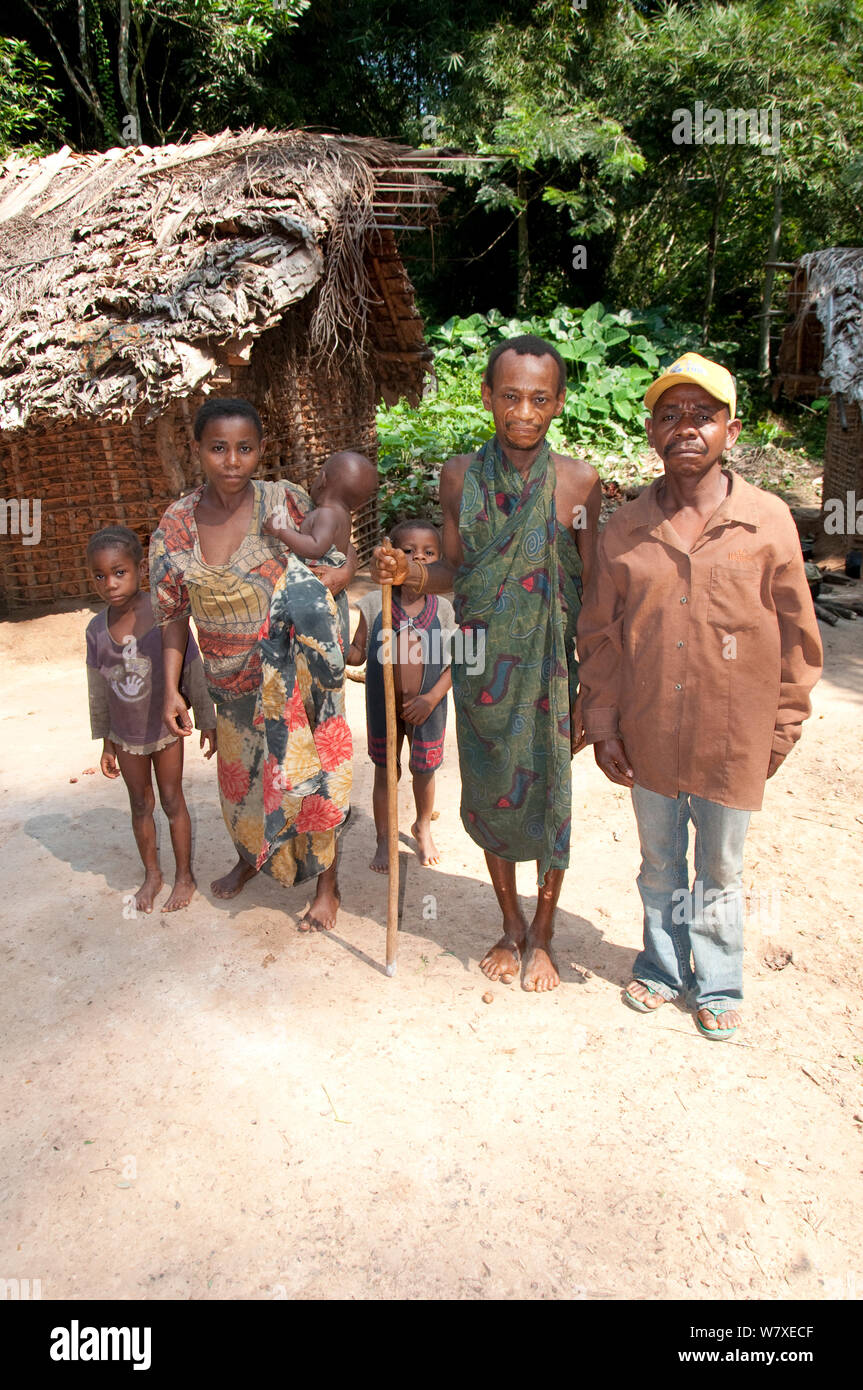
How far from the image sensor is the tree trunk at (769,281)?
1499 centimetres

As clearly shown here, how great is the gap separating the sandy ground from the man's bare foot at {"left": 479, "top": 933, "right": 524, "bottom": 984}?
0.04 m

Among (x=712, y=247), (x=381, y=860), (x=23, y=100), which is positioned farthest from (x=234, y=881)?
(x=712, y=247)

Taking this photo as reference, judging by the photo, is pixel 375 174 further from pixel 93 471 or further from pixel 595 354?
pixel 595 354

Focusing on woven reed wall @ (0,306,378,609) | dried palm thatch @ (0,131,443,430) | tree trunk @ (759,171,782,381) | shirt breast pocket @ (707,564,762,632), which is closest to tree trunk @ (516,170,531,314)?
tree trunk @ (759,171,782,381)

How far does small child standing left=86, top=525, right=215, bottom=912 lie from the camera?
10.1ft

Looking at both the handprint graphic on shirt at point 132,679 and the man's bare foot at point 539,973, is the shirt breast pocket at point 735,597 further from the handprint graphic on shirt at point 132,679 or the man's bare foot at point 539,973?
the handprint graphic on shirt at point 132,679

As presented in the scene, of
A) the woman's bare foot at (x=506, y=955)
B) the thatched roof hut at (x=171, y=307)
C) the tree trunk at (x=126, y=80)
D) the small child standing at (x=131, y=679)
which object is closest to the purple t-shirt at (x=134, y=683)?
the small child standing at (x=131, y=679)

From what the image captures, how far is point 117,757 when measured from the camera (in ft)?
10.8

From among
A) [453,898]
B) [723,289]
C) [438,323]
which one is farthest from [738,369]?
[453,898]

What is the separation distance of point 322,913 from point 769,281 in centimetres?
1567

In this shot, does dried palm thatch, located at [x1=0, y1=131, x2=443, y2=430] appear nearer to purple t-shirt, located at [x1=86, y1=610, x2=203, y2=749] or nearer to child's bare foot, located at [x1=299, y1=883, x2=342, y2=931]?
purple t-shirt, located at [x1=86, y1=610, x2=203, y2=749]

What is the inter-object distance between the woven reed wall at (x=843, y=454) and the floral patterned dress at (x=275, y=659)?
7.21m

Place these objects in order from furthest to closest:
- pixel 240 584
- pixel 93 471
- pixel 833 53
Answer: pixel 833 53 < pixel 93 471 < pixel 240 584

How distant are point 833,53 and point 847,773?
1464 centimetres
